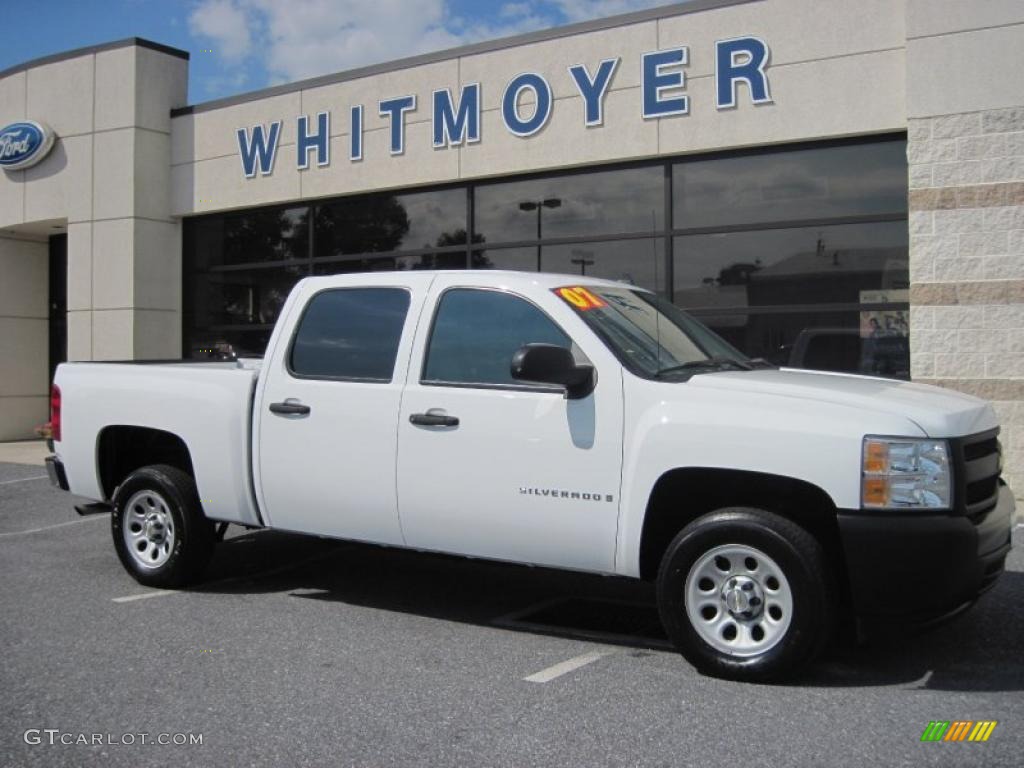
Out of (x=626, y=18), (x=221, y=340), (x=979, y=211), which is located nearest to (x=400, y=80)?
(x=626, y=18)

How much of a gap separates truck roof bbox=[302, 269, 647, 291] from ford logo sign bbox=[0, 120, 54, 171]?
12.9 m

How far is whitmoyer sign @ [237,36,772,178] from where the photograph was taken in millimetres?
Answer: 11352

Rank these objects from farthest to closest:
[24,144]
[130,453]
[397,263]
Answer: [24,144] < [397,263] < [130,453]

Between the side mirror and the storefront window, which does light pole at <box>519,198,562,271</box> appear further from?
the side mirror

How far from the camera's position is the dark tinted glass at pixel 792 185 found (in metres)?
10.9

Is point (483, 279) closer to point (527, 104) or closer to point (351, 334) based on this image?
point (351, 334)

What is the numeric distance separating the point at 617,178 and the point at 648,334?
7.31 metres

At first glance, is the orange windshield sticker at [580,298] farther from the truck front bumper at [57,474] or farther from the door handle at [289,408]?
the truck front bumper at [57,474]

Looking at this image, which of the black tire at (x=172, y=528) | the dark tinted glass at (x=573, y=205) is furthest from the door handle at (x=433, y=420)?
the dark tinted glass at (x=573, y=205)

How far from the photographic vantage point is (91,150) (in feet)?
55.0

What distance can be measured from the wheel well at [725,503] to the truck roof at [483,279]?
127 centimetres

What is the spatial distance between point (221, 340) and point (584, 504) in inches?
498

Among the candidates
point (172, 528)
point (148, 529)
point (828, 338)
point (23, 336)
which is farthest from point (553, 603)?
point (23, 336)

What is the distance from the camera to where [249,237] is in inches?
635
